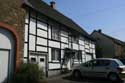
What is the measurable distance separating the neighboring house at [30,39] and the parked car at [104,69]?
3.22m

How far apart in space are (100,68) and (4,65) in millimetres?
8074

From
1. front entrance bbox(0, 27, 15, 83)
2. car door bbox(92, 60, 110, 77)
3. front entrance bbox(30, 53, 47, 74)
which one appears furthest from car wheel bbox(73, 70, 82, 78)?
front entrance bbox(0, 27, 15, 83)

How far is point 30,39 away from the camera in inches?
659

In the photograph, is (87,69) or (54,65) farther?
(54,65)

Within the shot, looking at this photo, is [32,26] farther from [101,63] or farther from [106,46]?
[106,46]

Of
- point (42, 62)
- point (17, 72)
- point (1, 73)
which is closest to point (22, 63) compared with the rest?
point (17, 72)

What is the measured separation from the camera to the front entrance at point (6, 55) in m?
13.6

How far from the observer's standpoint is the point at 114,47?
158ft

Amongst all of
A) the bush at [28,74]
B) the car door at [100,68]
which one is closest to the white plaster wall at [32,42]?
the bush at [28,74]

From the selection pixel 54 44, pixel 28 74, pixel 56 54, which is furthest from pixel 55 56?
pixel 28 74

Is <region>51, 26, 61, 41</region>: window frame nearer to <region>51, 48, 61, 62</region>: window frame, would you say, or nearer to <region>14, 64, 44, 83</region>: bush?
<region>51, 48, 61, 62</region>: window frame

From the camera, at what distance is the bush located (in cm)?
1345

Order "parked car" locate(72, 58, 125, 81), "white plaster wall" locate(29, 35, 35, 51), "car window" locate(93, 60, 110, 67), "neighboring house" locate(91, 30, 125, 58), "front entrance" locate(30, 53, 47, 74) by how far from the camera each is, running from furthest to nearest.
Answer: "neighboring house" locate(91, 30, 125, 58) → "car window" locate(93, 60, 110, 67) → "front entrance" locate(30, 53, 47, 74) → "parked car" locate(72, 58, 125, 81) → "white plaster wall" locate(29, 35, 35, 51)

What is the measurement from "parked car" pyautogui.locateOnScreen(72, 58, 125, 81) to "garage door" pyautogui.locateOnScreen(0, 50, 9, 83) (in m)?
7.64
